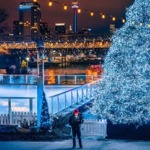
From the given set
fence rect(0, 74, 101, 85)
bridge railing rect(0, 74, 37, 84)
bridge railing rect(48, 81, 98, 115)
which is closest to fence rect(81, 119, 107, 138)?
bridge railing rect(48, 81, 98, 115)

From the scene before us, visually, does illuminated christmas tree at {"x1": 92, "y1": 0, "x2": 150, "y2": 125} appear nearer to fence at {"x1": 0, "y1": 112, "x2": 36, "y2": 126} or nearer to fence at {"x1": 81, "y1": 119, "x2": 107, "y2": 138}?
fence at {"x1": 81, "y1": 119, "x2": 107, "y2": 138}

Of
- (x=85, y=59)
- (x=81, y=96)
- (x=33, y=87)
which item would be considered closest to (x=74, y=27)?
(x=85, y=59)

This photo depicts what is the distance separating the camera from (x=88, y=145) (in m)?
17.7

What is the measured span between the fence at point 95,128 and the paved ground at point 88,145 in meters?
0.76

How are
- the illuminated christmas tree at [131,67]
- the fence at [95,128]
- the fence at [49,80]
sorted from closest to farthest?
the illuminated christmas tree at [131,67]
the fence at [95,128]
the fence at [49,80]

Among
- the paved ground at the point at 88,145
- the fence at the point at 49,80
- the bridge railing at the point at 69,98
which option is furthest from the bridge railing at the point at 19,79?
the paved ground at the point at 88,145

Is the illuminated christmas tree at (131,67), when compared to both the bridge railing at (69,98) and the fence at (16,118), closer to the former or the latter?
the fence at (16,118)

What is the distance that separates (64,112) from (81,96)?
5.90 metres

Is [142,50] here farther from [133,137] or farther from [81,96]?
[81,96]

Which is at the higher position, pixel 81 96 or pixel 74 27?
pixel 74 27

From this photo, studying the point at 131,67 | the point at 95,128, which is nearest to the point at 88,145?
the point at 95,128

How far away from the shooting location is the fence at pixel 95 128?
19384 mm

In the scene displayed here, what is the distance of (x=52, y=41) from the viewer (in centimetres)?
13762

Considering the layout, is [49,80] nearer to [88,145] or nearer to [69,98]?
[69,98]
